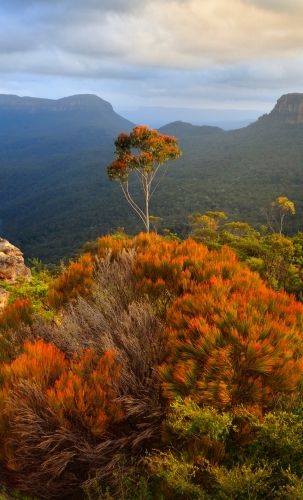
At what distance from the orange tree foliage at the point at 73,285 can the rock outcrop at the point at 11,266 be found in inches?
248

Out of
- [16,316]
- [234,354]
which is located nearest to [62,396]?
[234,354]

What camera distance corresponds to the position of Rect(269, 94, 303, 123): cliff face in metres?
107

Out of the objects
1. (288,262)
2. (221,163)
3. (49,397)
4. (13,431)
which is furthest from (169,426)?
(221,163)

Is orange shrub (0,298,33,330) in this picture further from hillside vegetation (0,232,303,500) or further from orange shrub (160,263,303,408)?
orange shrub (160,263,303,408)

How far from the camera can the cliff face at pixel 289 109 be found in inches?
4231

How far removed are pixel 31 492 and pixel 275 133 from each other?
109 metres

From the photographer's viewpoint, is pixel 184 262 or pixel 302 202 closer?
pixel 184 262

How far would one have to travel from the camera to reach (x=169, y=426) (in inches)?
129

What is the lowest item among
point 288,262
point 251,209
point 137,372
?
point 251,209

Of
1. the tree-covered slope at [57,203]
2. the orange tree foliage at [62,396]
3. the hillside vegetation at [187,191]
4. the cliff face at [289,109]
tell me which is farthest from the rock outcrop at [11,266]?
the cliff face at [289,109]

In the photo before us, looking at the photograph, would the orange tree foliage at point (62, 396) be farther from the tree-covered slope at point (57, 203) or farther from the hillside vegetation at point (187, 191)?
the tree-covered slope at point (57, 203)

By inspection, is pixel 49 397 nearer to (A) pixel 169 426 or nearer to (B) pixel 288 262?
(A) pixel 169 426

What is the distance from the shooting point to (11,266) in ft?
40.1

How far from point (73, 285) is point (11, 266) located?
6.84 metres
